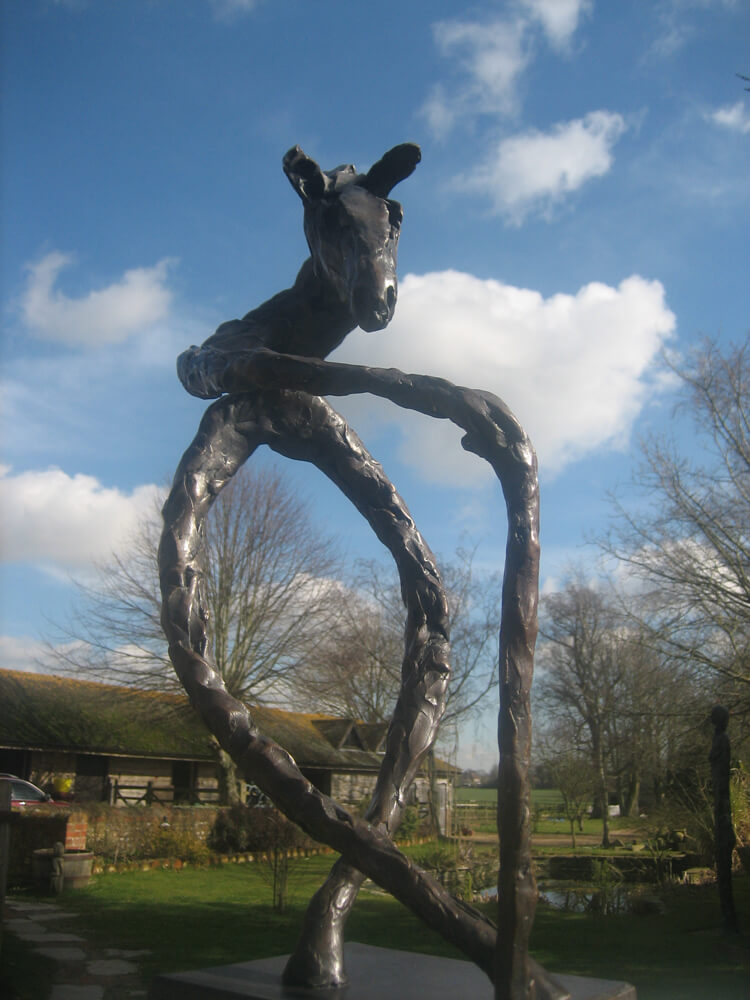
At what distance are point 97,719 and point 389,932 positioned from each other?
16693mm

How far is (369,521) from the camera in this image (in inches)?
132

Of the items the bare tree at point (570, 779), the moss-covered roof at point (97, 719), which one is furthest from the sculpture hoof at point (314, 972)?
the bare tree at point (570, 779)

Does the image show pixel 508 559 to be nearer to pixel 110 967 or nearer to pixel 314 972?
pixel 314 972

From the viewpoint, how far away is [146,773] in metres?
25.0

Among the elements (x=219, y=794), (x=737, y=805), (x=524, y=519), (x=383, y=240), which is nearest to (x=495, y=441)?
(x=524, y=519)

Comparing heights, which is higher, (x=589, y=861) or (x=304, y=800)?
(x=304, y=800)

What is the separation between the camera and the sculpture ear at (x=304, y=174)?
3041 millimetres

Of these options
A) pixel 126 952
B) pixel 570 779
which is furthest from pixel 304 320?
pixel 570 779

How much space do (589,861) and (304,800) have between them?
17678 millimetres

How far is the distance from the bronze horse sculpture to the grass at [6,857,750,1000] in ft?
16.4

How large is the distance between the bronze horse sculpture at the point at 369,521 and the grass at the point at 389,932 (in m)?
4.99

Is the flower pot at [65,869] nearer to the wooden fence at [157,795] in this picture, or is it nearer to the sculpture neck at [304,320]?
Answer: the wooden fence at [157,795]

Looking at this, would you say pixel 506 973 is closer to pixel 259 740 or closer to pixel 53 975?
pixel 259 740

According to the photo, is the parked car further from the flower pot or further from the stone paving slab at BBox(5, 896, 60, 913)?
the stone paving slab at BBox(5, 896, 60, 913)
